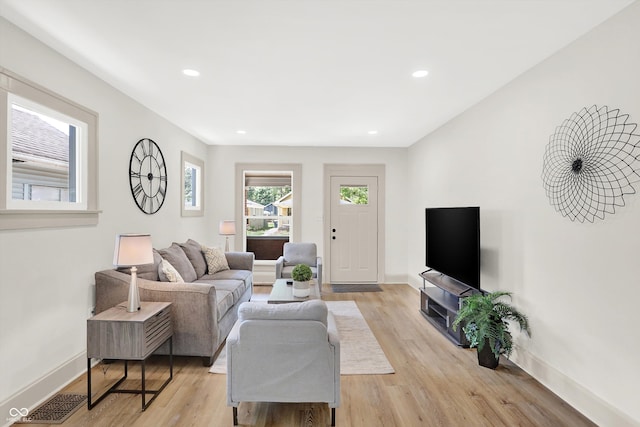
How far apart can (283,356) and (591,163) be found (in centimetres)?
238

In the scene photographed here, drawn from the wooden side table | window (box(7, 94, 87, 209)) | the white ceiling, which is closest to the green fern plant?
the white ceiling

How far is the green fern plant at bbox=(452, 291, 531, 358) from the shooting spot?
269 centimetres

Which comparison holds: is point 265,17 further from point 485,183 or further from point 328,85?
point 485,183

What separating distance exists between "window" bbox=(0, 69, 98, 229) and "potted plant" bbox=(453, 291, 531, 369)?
3.39 m

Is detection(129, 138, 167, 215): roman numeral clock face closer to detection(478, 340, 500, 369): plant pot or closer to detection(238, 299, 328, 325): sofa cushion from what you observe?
detection(238, 299, 328, 325): sofa cushion

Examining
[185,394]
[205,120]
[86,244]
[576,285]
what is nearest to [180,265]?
[86,244]

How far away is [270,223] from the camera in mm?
6121

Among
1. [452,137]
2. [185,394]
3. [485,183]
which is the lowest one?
[185,394]

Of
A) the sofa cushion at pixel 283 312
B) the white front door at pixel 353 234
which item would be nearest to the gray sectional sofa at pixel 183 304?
the sofa cushion at pixel 283 312

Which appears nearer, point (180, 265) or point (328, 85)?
point (328, 85)

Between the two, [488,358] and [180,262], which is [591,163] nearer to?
[488,358]

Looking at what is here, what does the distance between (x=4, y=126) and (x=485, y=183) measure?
13.1 ft

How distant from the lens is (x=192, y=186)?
544 centimetres

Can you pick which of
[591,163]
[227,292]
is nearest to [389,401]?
[227,292]
